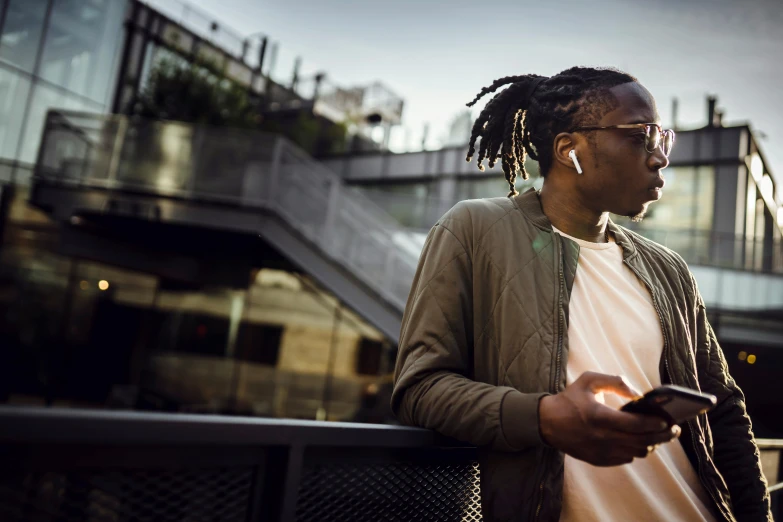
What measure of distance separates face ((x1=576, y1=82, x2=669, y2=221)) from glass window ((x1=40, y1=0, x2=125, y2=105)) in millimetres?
18231

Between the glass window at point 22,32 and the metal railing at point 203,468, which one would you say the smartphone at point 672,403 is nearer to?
the metal railing at point 203,468

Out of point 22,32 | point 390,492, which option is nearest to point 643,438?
point 390,492

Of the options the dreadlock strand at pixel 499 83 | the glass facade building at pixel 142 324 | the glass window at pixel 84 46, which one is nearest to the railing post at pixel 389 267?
the glass facade building at pixel 142 324

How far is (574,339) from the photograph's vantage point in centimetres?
181

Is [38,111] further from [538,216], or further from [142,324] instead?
[538,216]

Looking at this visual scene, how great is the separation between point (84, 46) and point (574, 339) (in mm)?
19554

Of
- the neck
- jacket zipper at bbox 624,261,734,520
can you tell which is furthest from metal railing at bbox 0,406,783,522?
the neck

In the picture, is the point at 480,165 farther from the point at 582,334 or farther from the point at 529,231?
the point at 582,334

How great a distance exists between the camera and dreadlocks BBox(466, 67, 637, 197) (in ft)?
7.01

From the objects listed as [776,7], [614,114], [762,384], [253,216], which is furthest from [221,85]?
[614,114]

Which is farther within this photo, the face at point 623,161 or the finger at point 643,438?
the face at point 623,161

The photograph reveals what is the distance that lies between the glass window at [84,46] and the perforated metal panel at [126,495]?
61.0ft

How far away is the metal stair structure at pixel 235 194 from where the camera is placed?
10273 mm

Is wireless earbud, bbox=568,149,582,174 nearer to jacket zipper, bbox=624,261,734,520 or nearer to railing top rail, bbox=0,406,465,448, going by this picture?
jacket zipper, bbox=624,261,734,520
